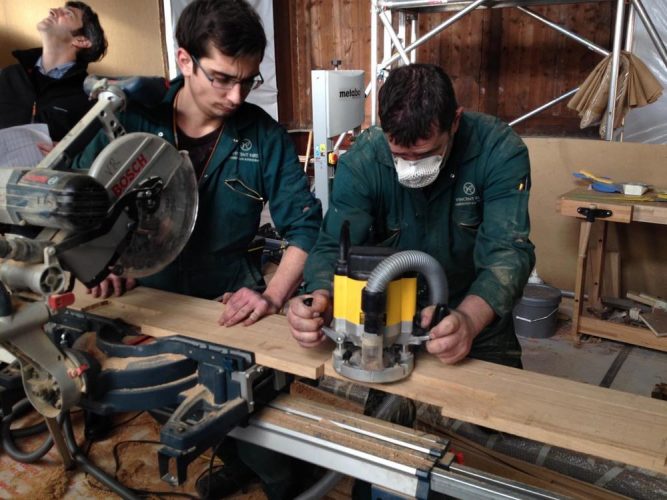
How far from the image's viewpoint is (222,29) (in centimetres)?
152

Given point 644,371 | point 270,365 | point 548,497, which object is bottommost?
point 644,371

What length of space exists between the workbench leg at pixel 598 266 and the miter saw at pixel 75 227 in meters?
3.14

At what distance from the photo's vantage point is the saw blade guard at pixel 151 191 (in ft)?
3.89

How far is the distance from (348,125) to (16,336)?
318 cm

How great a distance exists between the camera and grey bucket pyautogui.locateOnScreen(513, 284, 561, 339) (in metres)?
3.63

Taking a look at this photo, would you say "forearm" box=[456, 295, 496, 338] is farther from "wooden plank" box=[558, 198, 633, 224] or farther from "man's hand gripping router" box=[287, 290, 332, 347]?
"wooden plank" box=[558, 198, 633, 224]

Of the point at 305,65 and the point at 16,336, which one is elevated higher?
the point at 305,65

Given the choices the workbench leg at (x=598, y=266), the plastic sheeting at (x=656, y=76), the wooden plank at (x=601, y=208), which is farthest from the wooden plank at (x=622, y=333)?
the plastic sheeting at (x=656, y=76)

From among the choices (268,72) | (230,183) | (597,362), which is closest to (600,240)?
(597,362)

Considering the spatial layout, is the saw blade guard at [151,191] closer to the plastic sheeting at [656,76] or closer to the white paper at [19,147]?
the white paper at [19,147]

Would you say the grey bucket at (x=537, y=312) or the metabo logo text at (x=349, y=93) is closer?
the grey bucket at (x=537, y=312)

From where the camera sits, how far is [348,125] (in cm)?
404

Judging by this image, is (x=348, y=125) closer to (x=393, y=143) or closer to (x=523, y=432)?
(x=393, y=143)

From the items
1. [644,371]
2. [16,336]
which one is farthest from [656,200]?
[16,336]
